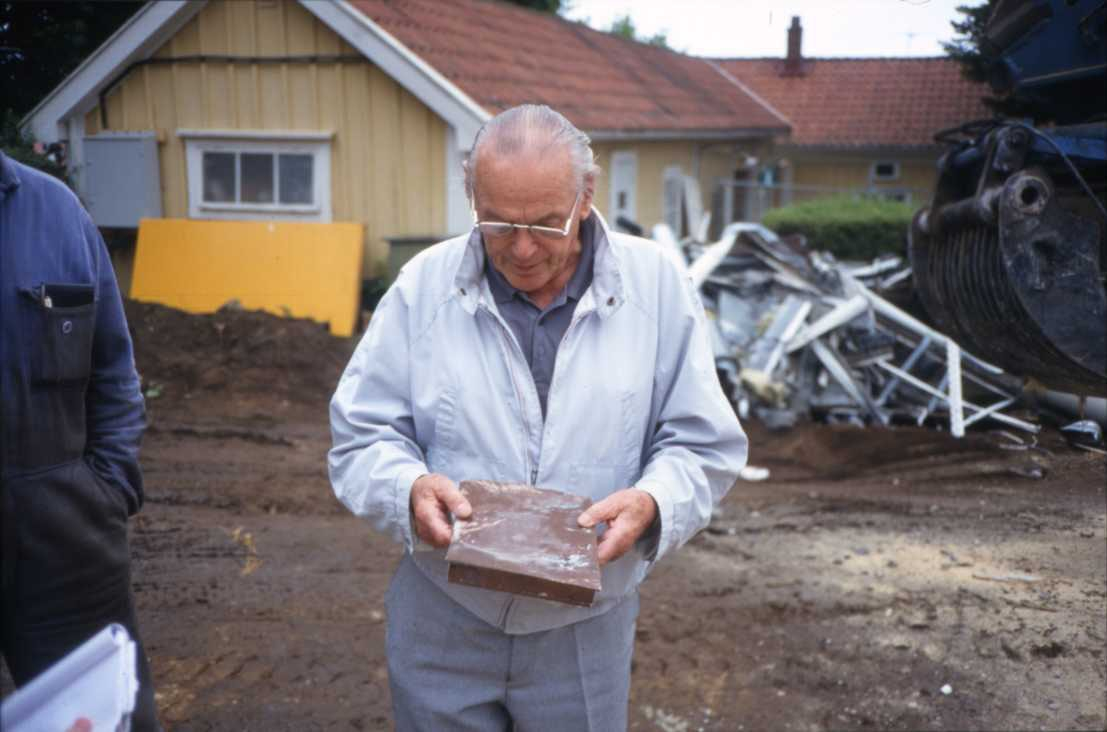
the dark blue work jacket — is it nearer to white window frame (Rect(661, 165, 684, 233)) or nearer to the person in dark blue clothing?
the person in dark blue clothing

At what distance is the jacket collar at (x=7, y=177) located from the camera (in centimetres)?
214

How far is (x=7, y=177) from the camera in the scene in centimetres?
215

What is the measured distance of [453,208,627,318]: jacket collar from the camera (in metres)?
2.15

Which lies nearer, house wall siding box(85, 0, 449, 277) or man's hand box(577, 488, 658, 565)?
man's hand box(577, 488, 658, 565)

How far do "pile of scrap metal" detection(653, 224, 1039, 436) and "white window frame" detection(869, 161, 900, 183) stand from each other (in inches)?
554

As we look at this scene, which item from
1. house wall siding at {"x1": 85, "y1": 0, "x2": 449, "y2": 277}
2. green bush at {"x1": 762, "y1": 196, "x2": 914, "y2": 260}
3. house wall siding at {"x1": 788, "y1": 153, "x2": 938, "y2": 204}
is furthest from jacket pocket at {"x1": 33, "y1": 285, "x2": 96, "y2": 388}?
house wall siding at {"x1": 788, "y1": 153, "x2": 938, "y2": 204}

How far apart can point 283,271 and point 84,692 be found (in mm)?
8107

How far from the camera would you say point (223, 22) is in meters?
7.25

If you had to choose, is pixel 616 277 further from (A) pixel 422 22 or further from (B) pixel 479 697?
(A) pixel 422 22

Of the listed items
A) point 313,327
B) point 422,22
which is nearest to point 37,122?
point 313,327

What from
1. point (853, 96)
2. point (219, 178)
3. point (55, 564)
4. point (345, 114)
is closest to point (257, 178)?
point (345, 114)

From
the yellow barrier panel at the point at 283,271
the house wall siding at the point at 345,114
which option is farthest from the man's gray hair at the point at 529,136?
the yellow barrier panel at the point at 283,271

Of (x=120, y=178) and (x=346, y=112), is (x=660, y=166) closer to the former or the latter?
(x=346, y=112)

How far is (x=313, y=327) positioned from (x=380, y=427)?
23.0 feet
